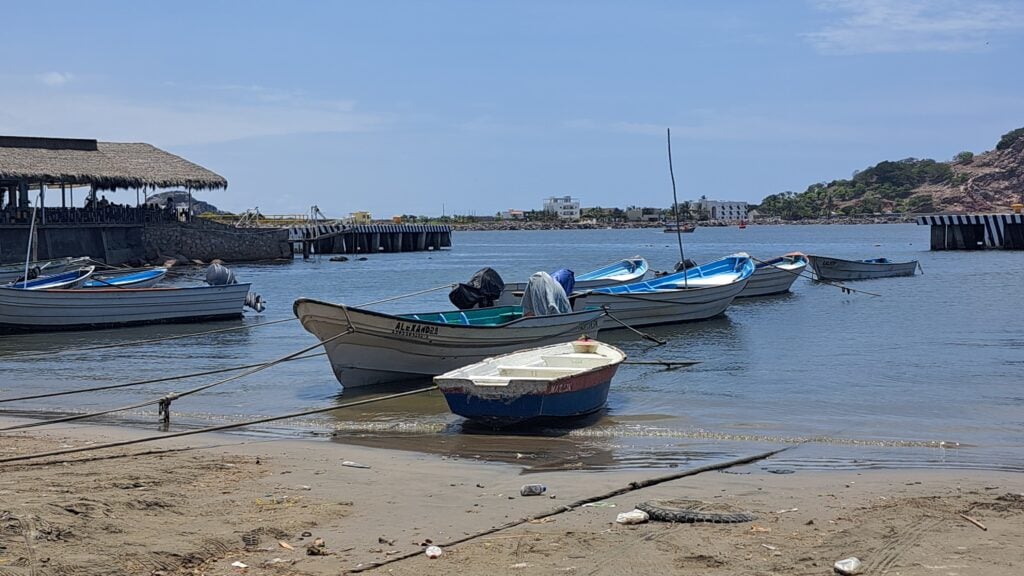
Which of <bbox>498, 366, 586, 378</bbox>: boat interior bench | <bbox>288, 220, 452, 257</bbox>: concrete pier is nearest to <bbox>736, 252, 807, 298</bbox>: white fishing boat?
<bbox>498, 366, 586, 378</bbox>: boat interior bench

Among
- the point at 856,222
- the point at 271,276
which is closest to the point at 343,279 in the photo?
the point at 271,276

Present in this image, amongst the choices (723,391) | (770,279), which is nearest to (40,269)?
(770,279)

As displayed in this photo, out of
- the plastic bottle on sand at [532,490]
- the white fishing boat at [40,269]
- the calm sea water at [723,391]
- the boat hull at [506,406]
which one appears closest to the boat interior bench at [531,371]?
the boat hull at [506,406]

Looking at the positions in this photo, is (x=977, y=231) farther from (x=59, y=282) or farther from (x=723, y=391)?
(x=59, y=282)

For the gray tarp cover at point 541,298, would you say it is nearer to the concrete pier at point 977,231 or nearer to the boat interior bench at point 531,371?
the boat interior bench at point 531,371

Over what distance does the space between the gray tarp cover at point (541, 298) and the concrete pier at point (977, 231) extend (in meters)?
54.6

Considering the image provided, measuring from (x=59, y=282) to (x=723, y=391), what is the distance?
63.3 feet

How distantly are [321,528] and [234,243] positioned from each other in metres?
49.9

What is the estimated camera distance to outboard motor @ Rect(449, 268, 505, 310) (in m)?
18.3

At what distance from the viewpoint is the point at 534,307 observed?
16594 mm

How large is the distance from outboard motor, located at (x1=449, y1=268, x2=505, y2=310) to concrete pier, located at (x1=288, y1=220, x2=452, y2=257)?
45.8m

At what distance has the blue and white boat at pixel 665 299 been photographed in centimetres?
2319

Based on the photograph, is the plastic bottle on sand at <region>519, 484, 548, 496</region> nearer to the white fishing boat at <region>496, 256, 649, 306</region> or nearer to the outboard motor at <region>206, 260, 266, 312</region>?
the white fishing boat at <region>496, 256, 649, 306</region>

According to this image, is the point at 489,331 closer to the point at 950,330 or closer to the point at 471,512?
the point at 471,512
